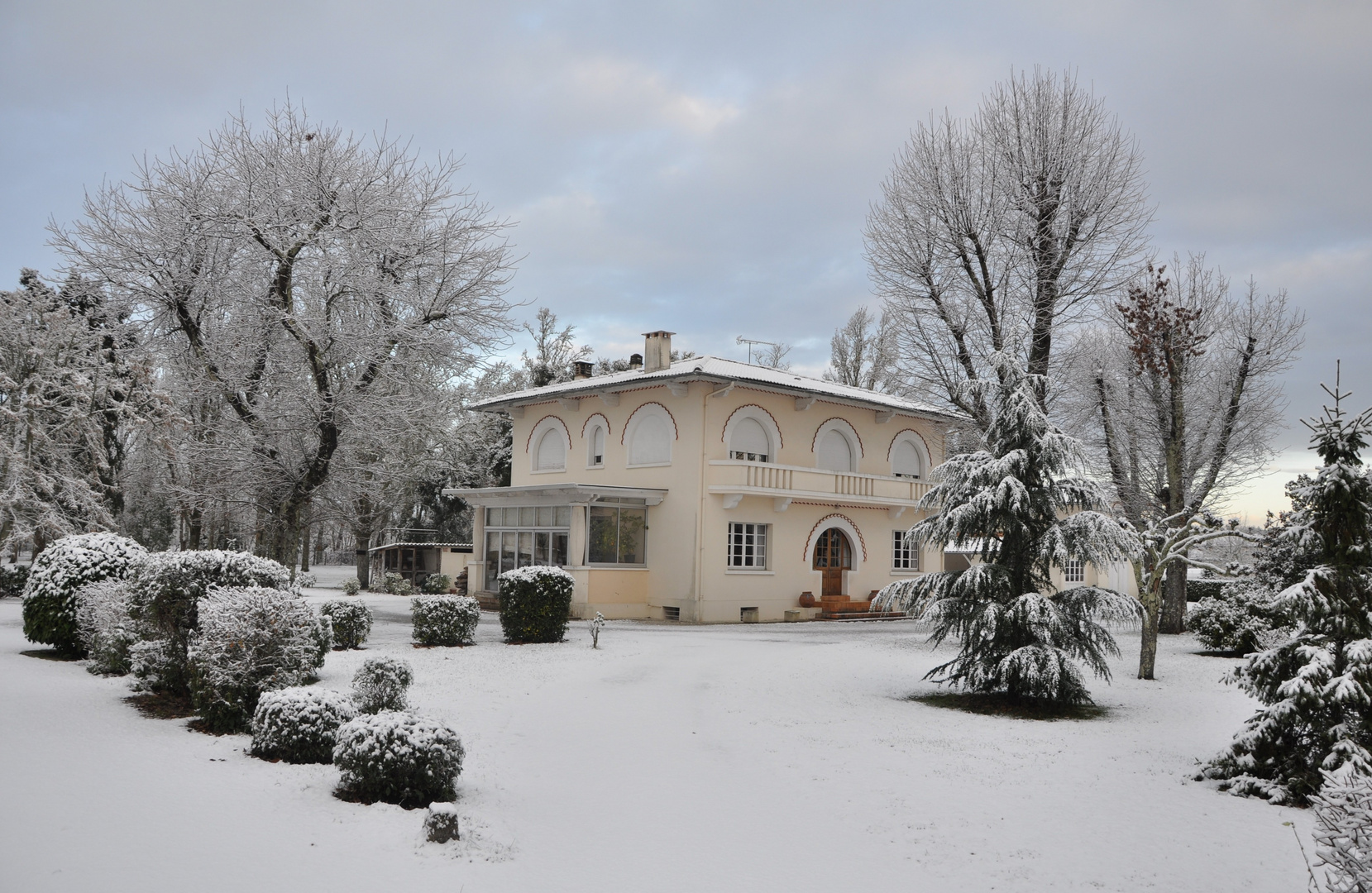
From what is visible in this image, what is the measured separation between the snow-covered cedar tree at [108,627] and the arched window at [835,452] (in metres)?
18.5

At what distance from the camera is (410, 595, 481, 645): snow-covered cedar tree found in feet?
54.4

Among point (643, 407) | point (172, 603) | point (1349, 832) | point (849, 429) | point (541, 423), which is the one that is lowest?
point (1349, 832)

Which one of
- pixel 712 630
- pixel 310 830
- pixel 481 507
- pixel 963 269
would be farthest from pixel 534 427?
pixel 310 830

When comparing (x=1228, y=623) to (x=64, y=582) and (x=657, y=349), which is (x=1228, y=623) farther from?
(x=64, y=582)

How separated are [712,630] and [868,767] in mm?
13247

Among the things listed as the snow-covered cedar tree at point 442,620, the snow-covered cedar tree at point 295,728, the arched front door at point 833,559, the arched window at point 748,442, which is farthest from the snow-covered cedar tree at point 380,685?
the arched front door at point 833,559

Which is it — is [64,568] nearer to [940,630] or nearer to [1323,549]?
[940,630]

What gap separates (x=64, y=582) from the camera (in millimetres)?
13188

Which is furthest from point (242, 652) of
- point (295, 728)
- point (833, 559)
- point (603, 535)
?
point (833, 559)

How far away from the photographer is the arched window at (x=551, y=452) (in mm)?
27938

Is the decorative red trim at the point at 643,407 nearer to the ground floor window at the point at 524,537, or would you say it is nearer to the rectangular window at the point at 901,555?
the ground floor window at the point at 524,537

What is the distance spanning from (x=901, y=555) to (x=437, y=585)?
1539 centimetres

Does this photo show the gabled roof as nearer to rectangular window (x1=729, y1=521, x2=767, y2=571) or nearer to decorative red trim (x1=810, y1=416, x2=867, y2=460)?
decorative red trim (x1=810, y1=416, x2=867, y2=460)

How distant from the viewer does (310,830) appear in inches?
249
